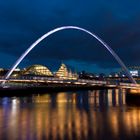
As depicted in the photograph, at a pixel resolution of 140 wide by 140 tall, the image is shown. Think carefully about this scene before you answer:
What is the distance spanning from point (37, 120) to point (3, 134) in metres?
6.38

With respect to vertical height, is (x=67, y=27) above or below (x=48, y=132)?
above

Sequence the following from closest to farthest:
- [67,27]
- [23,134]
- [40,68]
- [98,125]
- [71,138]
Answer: [71,138] < [23,134] < [98,125] < [67,27] < [40,68]

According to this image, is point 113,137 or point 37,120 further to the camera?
point 37,120

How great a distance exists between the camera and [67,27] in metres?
52.5

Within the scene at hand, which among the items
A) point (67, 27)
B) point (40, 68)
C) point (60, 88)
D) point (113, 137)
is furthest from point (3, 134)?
point (40, 68)

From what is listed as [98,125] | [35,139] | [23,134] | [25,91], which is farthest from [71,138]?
[25,91]

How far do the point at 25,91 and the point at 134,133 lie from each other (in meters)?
54.2

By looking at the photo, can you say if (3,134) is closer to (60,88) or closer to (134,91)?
(134,91)

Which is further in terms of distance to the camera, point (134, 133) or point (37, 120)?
point (37, 120)

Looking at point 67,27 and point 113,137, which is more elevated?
point 67,27

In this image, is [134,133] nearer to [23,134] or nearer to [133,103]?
[23,134]

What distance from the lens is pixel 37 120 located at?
26.1m

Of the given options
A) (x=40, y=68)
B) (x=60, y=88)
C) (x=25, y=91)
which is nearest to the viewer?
(x=25, y=91)

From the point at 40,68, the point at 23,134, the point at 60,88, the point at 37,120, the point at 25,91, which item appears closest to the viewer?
the point at 23,134
